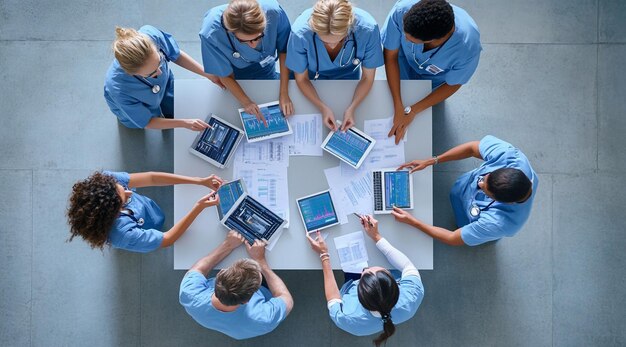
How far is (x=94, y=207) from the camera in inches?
74.3

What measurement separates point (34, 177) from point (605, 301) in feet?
11.4

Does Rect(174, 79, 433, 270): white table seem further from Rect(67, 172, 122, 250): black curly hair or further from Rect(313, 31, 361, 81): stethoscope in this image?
Rect(67, 172, 122, 250): black curly hair

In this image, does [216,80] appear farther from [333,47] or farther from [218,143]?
[333,47]

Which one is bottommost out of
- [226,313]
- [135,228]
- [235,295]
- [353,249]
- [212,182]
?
[226,313]

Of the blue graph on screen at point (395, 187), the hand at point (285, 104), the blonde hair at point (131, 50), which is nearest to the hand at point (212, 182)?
the hand at point (285, 104)

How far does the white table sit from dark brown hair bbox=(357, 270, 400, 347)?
0.27 m

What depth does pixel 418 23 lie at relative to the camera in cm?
174

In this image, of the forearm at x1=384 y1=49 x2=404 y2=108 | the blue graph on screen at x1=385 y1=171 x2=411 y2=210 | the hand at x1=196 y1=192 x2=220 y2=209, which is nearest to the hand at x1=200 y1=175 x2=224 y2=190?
the hand at x1=196 y1=192 x2=220 y2=209

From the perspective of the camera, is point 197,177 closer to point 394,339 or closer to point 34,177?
point 34,177

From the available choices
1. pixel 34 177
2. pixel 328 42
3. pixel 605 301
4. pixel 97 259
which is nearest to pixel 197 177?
pixel 328 42

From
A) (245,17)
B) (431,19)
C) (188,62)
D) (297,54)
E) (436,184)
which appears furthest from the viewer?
(436,184)

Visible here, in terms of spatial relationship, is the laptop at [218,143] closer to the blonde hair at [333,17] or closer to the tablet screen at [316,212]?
the tablet screen at [316,212]

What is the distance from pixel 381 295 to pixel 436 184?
1.06 m

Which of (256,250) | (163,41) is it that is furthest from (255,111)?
(256,250)
